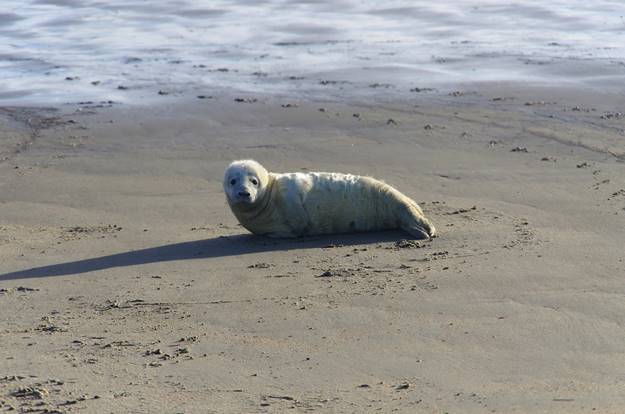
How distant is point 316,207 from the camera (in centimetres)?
834

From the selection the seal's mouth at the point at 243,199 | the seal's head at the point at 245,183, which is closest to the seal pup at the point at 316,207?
the seal's head at the point at 245,183

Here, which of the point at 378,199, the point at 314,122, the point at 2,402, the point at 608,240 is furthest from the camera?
the point at 314,122

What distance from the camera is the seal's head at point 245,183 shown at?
806 cm

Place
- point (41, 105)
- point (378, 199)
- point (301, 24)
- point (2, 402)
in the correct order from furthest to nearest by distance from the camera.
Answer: point (301, 24) → point (41, 105) → point (378, 199) → point (2, 402)

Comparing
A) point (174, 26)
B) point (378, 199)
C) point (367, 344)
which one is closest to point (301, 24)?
point (174, 26)

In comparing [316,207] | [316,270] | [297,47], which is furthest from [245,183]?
[297,47]

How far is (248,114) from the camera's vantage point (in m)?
12.5

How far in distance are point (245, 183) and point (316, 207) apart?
544 millimetres

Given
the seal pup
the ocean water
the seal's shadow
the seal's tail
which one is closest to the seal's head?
the seal pup

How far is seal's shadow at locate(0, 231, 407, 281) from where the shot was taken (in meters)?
7.61

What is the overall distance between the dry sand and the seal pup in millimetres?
122

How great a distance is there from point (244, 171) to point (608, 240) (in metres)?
2.47

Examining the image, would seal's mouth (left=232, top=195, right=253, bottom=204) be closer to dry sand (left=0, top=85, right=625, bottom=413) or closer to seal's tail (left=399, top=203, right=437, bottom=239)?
dry sand (left=0, top=85, right=625, bottom=413)

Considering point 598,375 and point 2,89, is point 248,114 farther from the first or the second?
point 598,375
